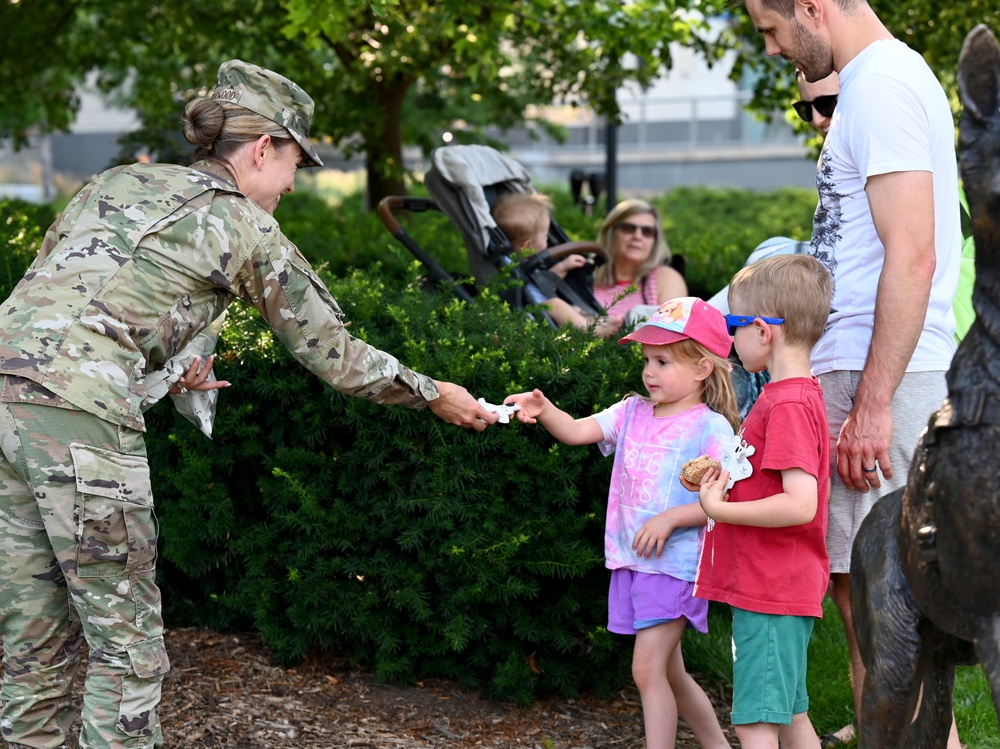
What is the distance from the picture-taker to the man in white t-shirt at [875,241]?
317 centimetres

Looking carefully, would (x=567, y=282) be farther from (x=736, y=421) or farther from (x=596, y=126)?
(x=596, y=126)

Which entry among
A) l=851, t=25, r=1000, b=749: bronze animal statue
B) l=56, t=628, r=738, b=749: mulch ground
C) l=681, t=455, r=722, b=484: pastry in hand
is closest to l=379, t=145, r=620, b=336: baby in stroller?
Answer: l=56, t=628, r=738, b=749: mulch ground

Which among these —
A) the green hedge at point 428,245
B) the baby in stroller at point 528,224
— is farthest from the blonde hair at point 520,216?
the green hedge at point 428,245

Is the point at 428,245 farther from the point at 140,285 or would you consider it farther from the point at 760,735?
the point at 760,735

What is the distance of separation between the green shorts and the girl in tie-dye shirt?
0.41m

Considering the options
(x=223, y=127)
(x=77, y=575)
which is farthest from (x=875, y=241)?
(x=77, y=575)

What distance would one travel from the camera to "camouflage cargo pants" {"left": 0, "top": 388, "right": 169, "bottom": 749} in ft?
10.1

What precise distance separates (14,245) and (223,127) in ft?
9.90

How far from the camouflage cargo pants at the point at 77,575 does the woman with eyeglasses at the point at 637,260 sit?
12.8ft

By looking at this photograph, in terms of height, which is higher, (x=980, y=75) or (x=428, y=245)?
(x=980, y=75)

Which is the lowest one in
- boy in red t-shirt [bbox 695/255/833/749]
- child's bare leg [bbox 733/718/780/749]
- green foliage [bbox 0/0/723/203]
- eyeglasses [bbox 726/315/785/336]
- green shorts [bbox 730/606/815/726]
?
child's bare leg [bbox 733/718/780/749]

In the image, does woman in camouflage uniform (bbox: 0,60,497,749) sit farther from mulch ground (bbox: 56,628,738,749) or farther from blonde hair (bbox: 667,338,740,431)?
blonde hair (bbox: 667,338,740,431)

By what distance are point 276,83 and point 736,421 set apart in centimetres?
184

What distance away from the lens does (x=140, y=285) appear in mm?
3123
